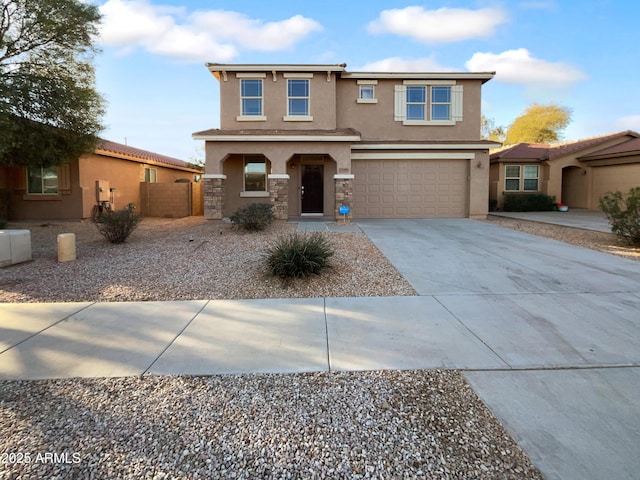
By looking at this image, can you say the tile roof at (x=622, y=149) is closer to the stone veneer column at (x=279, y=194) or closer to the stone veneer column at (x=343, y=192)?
the stone veneer column at (x=343, y=192)

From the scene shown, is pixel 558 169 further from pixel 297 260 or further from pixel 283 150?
pixel 297 260

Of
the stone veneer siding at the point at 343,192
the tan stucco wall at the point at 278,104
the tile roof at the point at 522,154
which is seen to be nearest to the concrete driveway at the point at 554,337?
the stone veneer siding at the point at 343,192

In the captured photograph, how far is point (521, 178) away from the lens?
80.2 ft

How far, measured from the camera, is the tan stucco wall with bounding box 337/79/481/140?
1833cm

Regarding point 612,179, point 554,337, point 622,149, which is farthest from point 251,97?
point 612,179

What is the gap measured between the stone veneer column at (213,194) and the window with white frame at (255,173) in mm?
1890

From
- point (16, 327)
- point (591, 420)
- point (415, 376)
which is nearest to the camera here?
point (591, 420)

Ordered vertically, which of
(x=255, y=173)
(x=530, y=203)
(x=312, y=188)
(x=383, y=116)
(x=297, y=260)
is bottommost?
(x=297, y=260)

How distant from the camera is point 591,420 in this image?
3328 millimetres

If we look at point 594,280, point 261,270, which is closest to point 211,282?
point 261,270

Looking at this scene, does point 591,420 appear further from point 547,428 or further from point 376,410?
point 376,410

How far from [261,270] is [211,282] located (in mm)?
996

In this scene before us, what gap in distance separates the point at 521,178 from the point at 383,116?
10.9m

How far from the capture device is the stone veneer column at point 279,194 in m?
16.3
